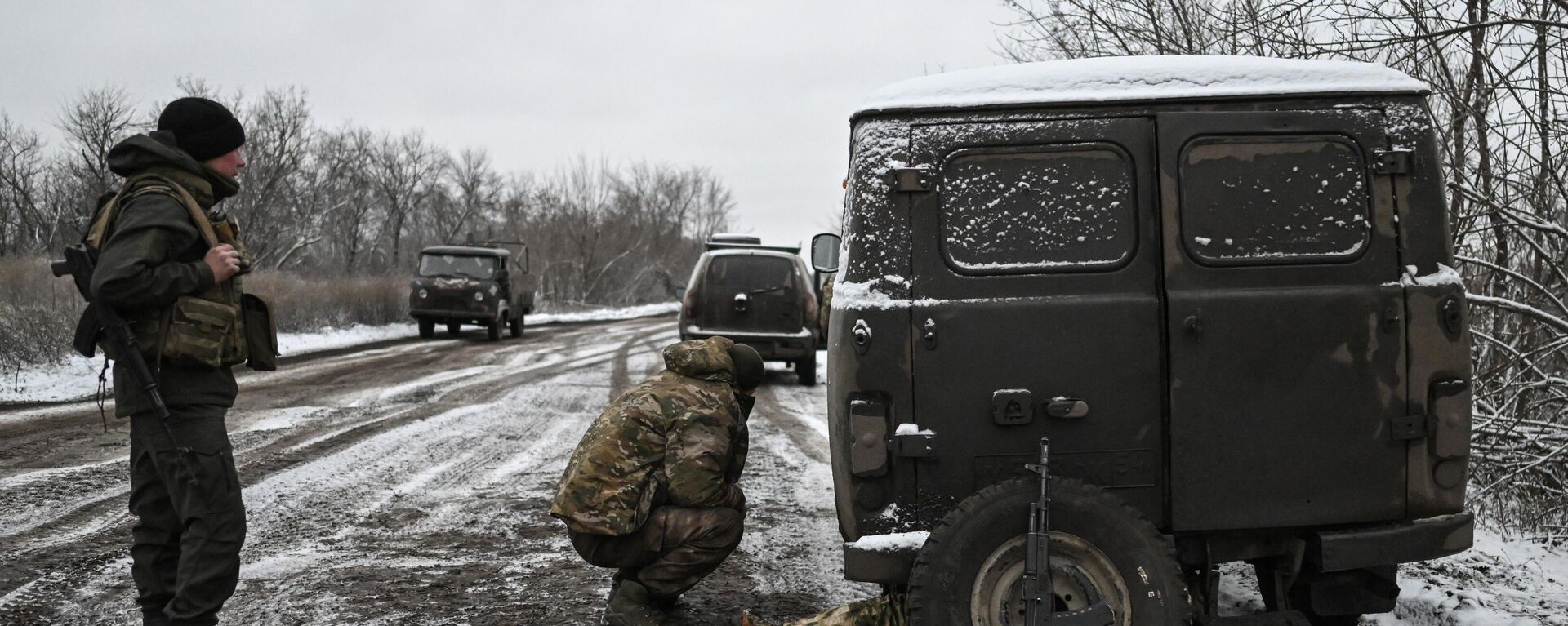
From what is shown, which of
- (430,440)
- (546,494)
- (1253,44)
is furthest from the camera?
(430,440)

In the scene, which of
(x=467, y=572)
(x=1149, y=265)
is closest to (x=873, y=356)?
(x=1149, y=265)

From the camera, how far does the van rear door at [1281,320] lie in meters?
3.26

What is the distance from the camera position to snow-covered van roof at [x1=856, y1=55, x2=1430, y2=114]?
3318 millimetres

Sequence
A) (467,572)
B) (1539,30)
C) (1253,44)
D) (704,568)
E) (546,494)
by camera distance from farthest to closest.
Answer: (1253,44)
(546,494)
(1539,30)
(467,572)
(704,568)

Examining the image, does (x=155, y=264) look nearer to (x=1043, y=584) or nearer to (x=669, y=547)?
(x=669, y=547)

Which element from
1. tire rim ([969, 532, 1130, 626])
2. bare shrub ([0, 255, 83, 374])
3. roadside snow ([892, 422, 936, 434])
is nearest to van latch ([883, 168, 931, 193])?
roadside snow ([892, 422, 936, 434])

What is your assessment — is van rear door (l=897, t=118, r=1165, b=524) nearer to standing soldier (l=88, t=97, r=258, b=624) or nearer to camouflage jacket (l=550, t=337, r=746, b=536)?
camouflage jacket (l=550, t=337, r=746, b=536)

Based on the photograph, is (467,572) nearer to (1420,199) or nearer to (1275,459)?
(1275,459)

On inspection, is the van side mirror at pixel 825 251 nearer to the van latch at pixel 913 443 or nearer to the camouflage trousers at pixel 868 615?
the van latch at pixel 913 443

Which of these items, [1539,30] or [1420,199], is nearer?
[1420,199]

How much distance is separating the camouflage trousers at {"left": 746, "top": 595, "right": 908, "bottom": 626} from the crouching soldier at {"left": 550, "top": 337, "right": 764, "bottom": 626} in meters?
0.60

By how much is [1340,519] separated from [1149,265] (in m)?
1.00

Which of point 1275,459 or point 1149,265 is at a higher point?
point 1149,265

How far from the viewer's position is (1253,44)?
7246 millimetres
